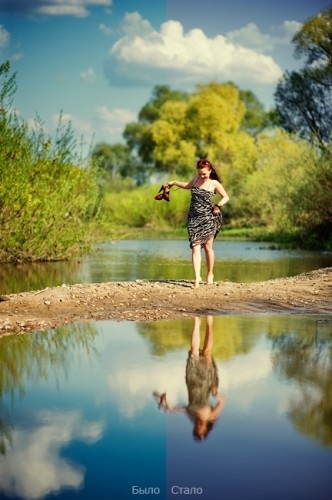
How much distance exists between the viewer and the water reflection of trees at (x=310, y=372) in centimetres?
704

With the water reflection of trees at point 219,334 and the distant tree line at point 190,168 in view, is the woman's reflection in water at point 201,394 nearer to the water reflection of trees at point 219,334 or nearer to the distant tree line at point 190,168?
the water reflection of trees at point 219,334

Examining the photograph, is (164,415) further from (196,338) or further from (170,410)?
(196,338)

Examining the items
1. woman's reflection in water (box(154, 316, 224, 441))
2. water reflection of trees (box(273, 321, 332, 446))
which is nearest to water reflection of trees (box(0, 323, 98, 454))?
woman's reflection in water (box(154, 316, 224, 441))

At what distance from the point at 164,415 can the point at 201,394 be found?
758 millimetres

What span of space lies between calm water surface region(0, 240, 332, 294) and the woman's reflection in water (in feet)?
26.3

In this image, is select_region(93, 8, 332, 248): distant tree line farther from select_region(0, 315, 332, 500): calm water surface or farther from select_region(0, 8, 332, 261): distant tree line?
select_region(0, 315, 332, 500): calm water surface

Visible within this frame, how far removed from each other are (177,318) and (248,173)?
4358 centimetres

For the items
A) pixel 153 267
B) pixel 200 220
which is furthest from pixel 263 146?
pixel 200 220

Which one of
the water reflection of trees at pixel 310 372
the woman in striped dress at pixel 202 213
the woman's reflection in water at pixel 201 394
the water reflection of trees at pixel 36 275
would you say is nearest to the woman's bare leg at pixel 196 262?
the woman in striped dress at pixel 202 213

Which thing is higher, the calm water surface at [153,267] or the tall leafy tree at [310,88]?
the tall leafy tree at [310,88]

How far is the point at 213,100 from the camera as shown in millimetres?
69438

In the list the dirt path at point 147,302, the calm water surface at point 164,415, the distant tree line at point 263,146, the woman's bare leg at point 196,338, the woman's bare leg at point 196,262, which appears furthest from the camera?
the distant tree line at point 263,146

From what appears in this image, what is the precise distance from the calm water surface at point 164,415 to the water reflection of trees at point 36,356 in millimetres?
14

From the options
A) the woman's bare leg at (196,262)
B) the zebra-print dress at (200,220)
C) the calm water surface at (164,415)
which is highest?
the zebra-print dress at (200,220)
